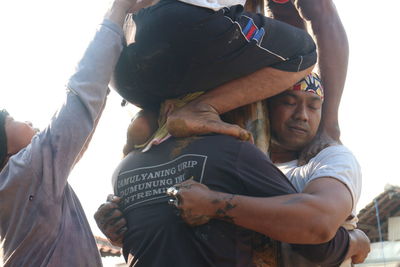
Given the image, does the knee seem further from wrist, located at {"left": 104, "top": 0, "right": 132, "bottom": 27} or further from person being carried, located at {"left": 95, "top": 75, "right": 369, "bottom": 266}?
wrist, located at {"left": 104, "top": 0, "right": 132, "bottom": 27}

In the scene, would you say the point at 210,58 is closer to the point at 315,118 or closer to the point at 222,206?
the point at 222,206

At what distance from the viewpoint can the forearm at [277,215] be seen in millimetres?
2822

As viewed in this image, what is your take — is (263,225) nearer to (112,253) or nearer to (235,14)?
(235,14)

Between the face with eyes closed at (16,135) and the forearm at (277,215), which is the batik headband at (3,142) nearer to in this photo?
the face with eyes closed at (16,135)

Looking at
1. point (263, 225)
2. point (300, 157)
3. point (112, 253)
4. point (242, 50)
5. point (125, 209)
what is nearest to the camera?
point (263, 225)

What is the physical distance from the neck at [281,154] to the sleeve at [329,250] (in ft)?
2.44

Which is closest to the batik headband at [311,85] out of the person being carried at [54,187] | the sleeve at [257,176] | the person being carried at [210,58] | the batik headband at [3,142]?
the person being carried at [210,58]

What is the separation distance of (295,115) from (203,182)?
94cm

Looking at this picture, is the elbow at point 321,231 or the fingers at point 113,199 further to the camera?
the fingers at point 113,199

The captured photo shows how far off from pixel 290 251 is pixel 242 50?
996 millimetres

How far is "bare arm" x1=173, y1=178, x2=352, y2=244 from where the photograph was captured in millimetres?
2820

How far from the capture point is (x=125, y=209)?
326 cm

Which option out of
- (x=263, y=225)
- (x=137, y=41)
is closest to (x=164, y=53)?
(x=137, y=41)

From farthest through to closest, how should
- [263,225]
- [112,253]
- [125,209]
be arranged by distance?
[112,253] → [125,209] → [263,225]
